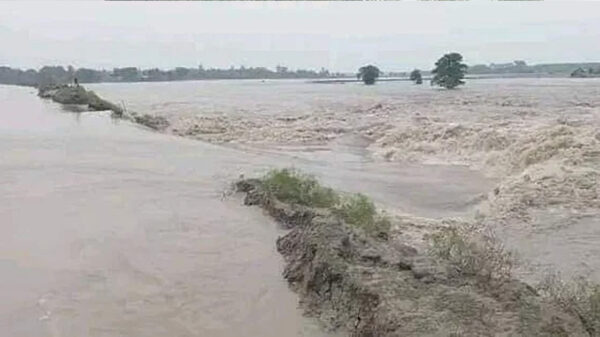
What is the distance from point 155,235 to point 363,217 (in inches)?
129

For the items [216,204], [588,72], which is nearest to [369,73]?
[588,72]

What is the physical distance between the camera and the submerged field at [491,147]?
38.7 feet

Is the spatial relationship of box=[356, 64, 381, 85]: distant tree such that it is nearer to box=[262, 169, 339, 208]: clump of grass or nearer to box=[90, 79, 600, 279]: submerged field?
box=[90, 79, 600, 279]: submerged field

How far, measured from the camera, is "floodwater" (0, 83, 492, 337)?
7.21 meters

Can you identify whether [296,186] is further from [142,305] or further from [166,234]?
[142,305]

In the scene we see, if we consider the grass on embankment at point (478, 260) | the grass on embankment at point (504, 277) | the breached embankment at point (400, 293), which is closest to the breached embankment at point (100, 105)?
the grass on embankment at point (478, 260)

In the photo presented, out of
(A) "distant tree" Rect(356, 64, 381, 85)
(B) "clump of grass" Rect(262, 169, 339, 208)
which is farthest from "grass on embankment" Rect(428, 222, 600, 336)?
(A) "distant tree" Rect(356, 64, 381, 85)

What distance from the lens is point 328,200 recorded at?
1161cm

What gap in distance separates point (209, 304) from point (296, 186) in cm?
518

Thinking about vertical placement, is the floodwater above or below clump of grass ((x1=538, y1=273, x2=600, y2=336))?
below

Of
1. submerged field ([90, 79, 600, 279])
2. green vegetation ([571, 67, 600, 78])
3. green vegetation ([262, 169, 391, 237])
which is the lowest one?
submerged field ([90, 79, 600, 279])

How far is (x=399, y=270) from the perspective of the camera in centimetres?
732

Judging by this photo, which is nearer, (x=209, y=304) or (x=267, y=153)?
(x=209, y=304)

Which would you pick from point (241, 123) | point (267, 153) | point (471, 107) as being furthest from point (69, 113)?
point (471, 107)
